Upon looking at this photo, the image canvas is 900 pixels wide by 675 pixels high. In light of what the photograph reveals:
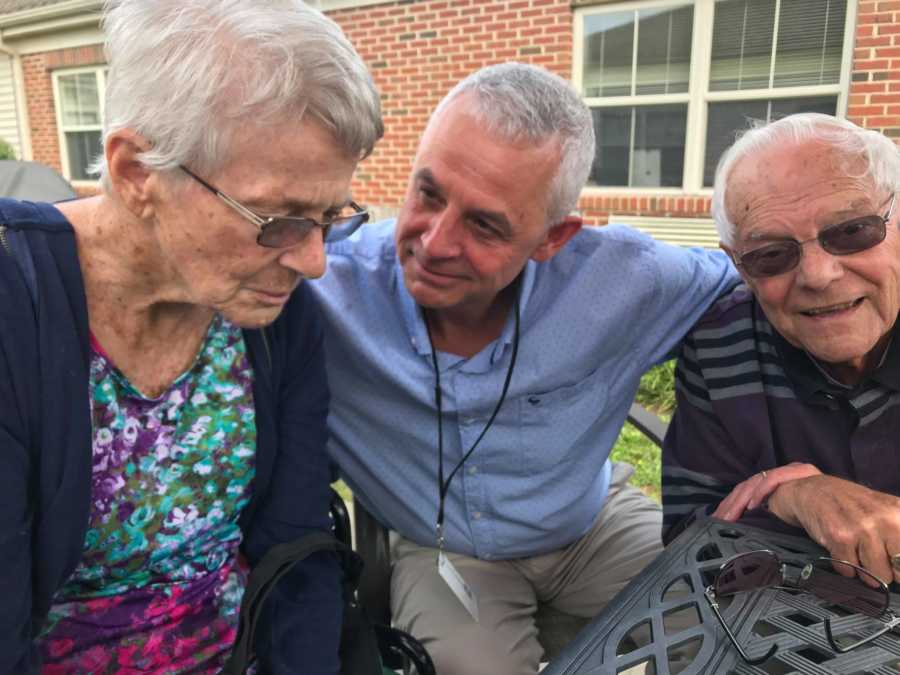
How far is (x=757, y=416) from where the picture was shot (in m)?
1.66

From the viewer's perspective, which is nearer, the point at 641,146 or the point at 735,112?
the point at 735,112

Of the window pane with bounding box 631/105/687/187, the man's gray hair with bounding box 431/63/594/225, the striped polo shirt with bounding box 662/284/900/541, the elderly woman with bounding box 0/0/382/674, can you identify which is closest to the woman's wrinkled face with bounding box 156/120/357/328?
the elderly woman with bounding box 0/0/382/674

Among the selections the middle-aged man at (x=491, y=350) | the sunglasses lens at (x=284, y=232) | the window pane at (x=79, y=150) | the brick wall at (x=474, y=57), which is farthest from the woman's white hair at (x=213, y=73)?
the window pane at (x=79, y=150)

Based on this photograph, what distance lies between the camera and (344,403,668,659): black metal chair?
6.91ft

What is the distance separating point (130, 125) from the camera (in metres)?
1.15

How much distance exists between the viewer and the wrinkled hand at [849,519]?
49.7 inches

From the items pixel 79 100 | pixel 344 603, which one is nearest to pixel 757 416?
pixel 344 603

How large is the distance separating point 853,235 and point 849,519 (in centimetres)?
59

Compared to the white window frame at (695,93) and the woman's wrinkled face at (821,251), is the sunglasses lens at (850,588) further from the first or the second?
the white window frame at (695,93)

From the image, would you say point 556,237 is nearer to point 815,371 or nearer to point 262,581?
point 815,371

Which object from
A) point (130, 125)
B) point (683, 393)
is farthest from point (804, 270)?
point (130, 125)

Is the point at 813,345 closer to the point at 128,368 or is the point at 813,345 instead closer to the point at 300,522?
the point at 300,522

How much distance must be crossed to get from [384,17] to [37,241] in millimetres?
6373

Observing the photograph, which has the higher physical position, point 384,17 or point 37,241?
point 384,17
